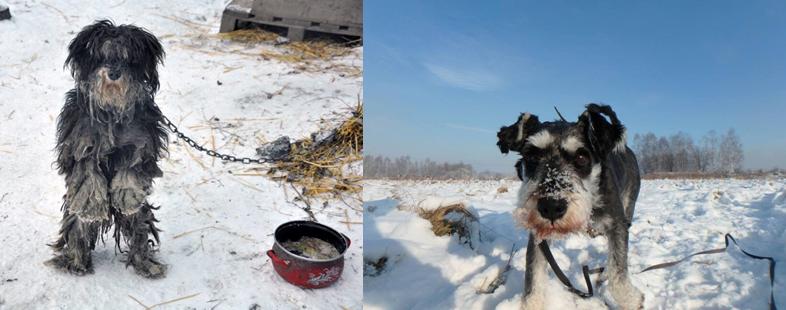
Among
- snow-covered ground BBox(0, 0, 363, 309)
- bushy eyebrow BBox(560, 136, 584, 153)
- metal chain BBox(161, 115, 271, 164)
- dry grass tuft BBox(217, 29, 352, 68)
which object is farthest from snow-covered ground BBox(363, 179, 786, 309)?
dry grass tuft BBox(217, 29, 352, 68)

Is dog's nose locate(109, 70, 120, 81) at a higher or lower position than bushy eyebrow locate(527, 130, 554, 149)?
higher

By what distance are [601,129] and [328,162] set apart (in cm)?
122

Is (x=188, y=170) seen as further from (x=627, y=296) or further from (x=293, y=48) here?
(x=627, y=296)

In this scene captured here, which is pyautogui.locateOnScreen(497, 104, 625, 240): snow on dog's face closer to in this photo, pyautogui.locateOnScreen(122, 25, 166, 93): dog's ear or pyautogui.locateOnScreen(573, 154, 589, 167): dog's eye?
pyautogui.locateOnScreen(573, 154, 589, 167): dog's eye

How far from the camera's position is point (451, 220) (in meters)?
1.41

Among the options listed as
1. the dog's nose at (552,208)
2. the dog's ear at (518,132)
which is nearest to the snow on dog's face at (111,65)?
the dog's ear at (518,132)

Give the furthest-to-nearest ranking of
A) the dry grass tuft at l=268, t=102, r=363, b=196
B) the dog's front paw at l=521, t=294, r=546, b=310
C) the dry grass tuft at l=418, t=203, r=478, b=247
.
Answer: the dry grass tuft at l=268, t=102, r=363, b=196 → the dry grass tuft at l=418, t=203, r=478, b=247 → the dog's front paw at l=521, t=294, r=546, b=310

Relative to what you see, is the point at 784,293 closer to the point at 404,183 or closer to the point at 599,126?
the point at 599,126

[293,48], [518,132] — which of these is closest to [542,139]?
Answer: [518,132]

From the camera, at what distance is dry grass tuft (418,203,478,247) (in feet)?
4.47

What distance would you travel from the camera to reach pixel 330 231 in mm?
1789

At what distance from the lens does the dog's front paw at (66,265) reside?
4.83ft

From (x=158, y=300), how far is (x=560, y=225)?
4.00 ft

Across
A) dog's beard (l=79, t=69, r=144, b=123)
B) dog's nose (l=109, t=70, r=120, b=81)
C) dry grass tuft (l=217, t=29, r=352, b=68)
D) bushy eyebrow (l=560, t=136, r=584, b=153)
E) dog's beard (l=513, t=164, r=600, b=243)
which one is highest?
dry grass tuft (l=217, t=29, r=352, b=68)
